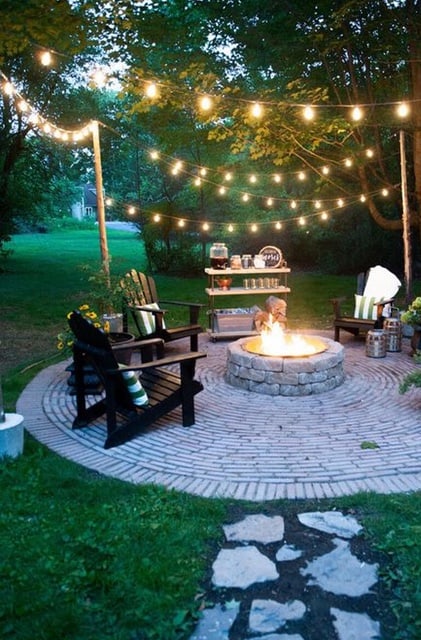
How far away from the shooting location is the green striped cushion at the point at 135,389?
4.03 meters

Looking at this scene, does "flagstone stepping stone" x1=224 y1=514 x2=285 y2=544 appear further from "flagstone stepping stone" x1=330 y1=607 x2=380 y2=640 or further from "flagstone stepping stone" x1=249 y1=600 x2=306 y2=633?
"flagstone stepping stone" x1=330 y1=607 x2=380 y2=640

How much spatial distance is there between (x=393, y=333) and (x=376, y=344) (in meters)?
0.43

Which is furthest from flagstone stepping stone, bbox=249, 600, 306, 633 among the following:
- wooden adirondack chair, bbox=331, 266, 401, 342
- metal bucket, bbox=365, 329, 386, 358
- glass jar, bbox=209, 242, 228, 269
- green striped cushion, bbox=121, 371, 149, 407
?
glass jar, bbox=209, 242, 228, 269

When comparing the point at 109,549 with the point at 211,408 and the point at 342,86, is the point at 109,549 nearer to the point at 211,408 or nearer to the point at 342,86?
the point at 211,408

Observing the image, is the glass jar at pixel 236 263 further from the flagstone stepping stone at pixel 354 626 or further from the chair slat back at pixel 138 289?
the flagstone stepping stone at pixel 354 626

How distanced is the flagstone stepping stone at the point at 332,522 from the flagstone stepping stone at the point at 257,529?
0.15 meters

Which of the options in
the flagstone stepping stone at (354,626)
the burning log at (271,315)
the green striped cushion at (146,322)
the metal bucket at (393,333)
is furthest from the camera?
the burning log at (271,315)

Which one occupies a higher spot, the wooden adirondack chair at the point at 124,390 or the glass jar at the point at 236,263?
the glass jar at the point at 236,263

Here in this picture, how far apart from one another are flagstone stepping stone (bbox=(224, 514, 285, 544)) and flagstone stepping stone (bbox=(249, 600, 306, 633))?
1.53 ft

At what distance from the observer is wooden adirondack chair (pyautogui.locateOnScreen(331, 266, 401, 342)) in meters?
6.92

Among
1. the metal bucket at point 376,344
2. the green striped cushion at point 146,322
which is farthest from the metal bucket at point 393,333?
the green striped cushion at point 146,322

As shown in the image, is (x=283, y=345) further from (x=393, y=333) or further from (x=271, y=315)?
(x=393, y=333)

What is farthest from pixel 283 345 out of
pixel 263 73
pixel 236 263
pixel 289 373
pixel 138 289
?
pixel 263 73

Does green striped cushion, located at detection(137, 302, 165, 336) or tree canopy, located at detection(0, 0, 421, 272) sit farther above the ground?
tree canopy, located at detection(0, 0, 421, 272)
